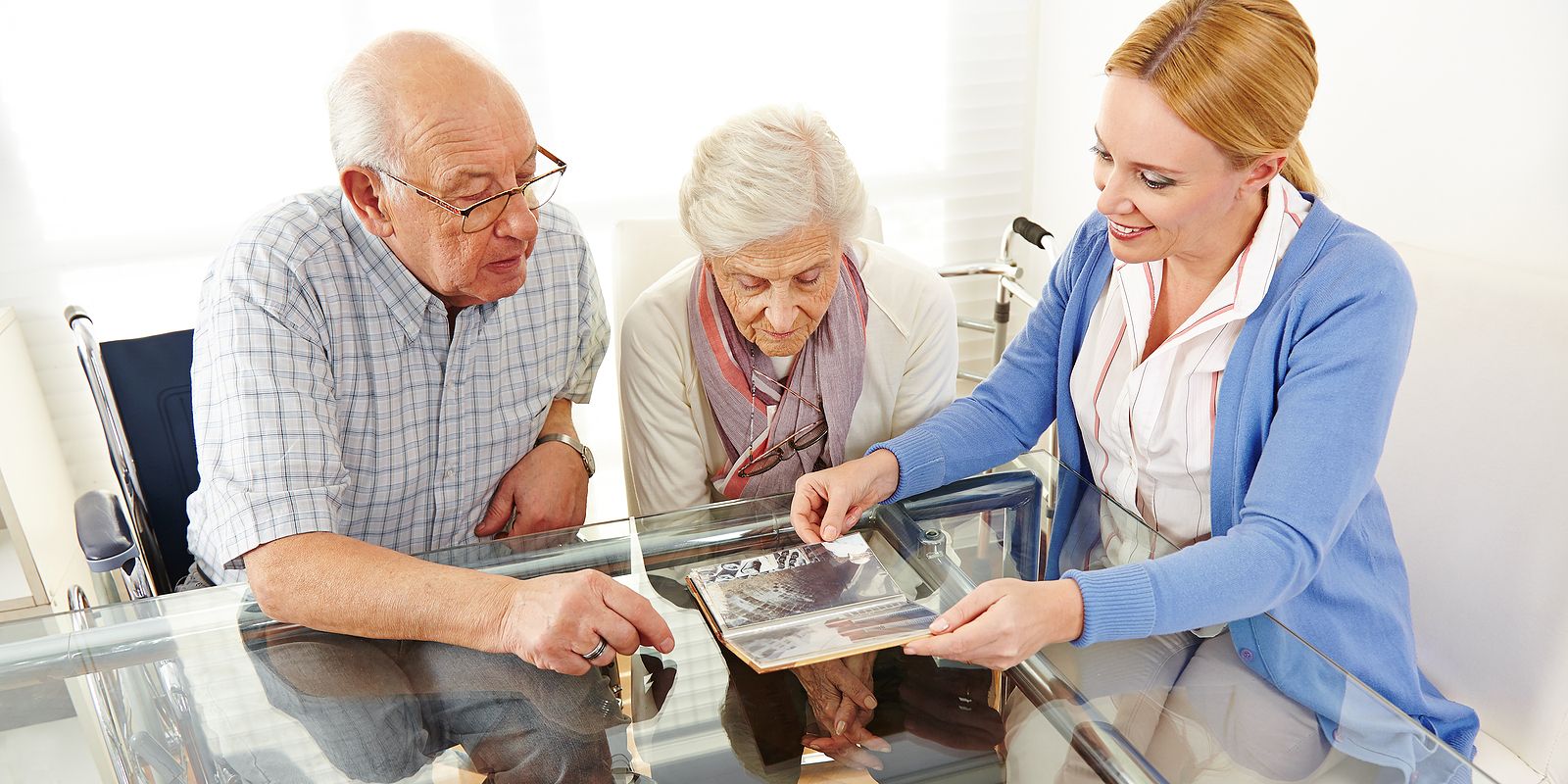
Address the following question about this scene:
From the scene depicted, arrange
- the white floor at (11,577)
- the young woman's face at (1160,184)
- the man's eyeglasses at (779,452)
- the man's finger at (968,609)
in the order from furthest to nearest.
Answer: the white floor at (11,577) → the man's eyeglasses at (779,452) → the young woman's face at (1160,184) → the man's finger at (968,609)

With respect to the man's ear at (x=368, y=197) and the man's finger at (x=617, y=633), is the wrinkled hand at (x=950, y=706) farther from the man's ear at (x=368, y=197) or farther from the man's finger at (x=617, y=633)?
the man's ear at (x=368, y=197)

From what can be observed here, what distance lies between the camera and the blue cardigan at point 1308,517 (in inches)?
43.2

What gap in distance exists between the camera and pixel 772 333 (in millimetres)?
1556

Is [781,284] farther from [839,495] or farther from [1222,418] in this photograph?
[1222,418]

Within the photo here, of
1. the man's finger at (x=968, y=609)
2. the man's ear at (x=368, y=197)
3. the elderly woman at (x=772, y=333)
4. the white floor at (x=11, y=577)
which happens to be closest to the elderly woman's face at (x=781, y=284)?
the elderly woman at (x=772, y=333)

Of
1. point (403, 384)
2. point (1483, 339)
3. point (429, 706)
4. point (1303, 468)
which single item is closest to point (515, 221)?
point (403, 384)

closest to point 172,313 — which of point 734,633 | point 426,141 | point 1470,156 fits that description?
point 426,141

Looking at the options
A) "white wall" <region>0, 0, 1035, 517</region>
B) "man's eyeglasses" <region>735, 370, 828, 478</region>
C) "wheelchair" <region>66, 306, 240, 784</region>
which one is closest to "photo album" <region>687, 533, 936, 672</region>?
"man's eyeglasses" <region>735, 370, 828, 478</region>

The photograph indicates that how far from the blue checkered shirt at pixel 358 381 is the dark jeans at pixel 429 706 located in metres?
0.17

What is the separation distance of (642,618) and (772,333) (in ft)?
1.81

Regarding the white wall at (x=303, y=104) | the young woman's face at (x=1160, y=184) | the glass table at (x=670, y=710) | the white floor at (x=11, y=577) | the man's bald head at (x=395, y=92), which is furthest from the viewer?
the white wall at (x=303, y=104)

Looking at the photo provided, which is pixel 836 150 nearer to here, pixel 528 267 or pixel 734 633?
pixel 528 267

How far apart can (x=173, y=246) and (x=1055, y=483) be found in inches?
94.0

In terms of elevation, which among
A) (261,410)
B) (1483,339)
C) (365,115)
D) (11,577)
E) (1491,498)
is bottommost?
(11,577)
